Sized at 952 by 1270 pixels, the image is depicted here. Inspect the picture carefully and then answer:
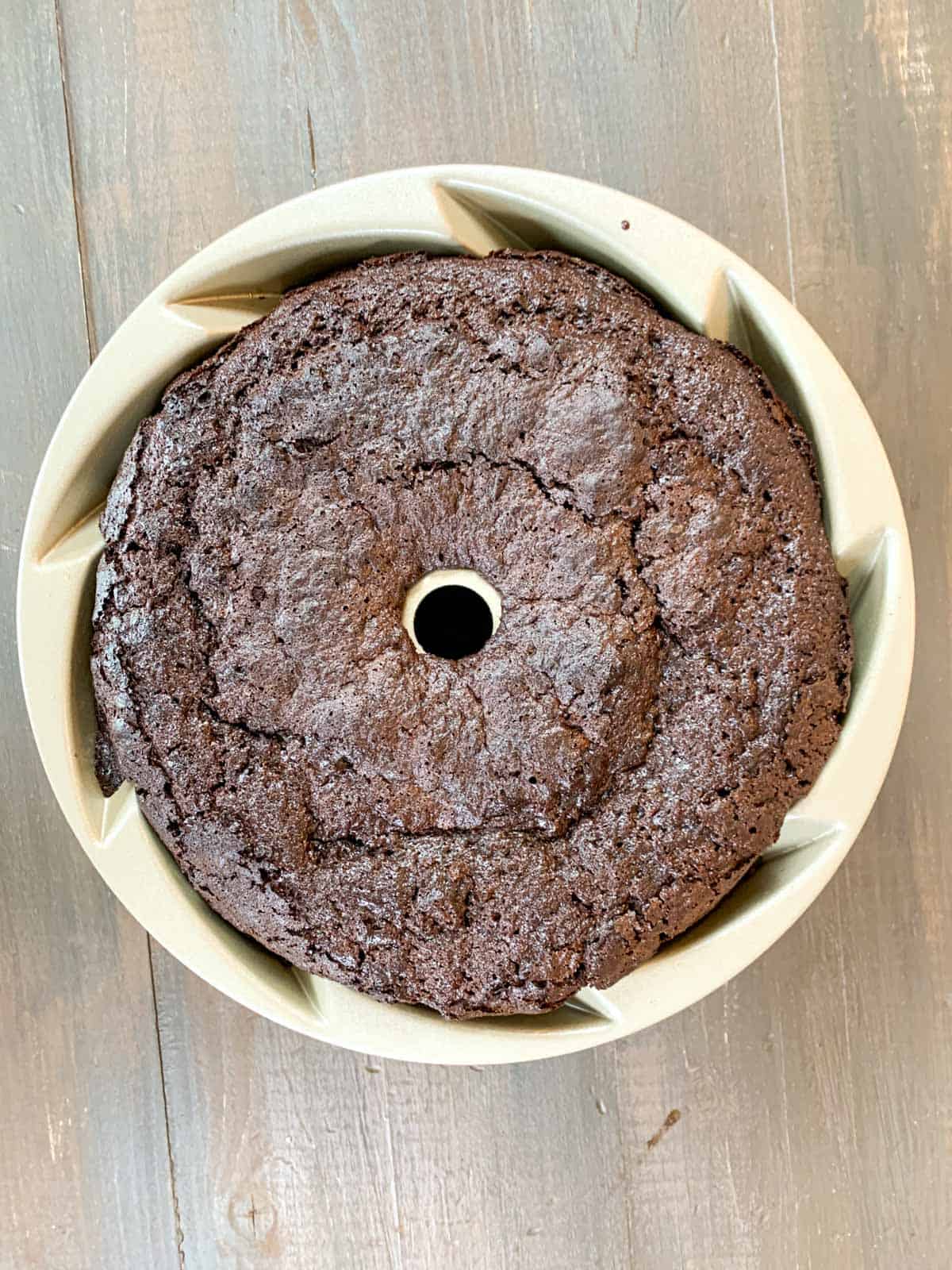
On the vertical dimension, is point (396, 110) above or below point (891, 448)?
above

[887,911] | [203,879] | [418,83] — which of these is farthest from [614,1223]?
[418,83]

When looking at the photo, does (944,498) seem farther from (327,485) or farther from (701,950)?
(327,485)

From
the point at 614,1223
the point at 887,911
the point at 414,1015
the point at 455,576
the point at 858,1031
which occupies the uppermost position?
the point at 455,576

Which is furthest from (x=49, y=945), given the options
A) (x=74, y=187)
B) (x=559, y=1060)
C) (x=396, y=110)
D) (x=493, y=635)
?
(x=396, y=110)

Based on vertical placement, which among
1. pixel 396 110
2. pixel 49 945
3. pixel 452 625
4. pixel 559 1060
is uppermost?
pixel 396 110

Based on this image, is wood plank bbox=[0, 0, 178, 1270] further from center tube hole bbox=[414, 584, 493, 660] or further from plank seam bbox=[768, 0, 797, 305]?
plank seam bbox=[768, 0, 797, 305]

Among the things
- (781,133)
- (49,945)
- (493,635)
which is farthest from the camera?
(49,945)

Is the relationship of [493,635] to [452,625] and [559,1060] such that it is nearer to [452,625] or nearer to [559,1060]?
[452,625]
